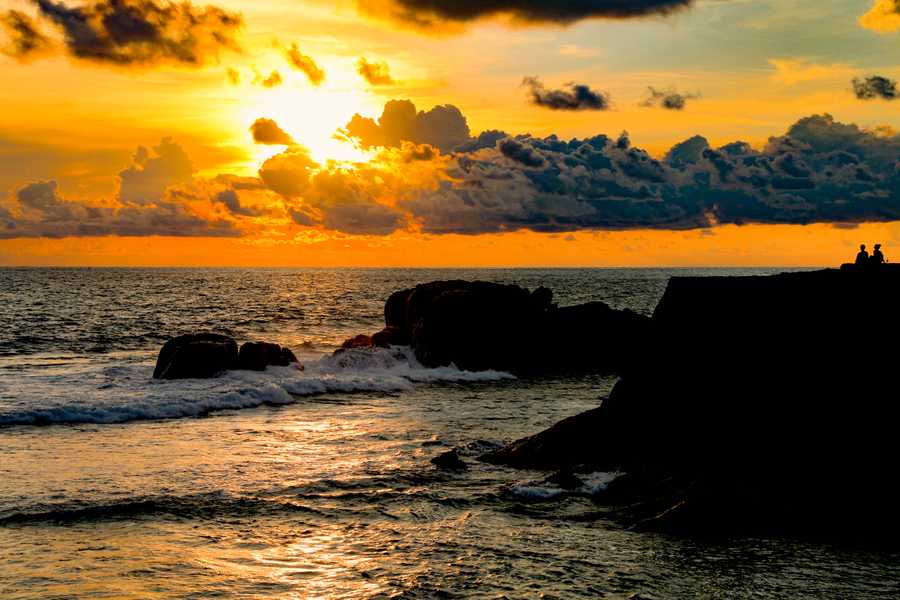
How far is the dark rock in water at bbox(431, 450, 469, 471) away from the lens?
22.0m

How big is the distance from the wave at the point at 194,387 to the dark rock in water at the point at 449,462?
41.0 feet

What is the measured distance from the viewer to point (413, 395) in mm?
37031

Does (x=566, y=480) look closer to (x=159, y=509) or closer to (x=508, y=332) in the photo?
(x=159, y=509)

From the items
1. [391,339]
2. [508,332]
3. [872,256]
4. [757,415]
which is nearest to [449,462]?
[757,415]

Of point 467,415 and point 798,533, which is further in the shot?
point 467,415

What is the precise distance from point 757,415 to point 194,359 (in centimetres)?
2791

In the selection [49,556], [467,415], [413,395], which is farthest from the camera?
[413,395]

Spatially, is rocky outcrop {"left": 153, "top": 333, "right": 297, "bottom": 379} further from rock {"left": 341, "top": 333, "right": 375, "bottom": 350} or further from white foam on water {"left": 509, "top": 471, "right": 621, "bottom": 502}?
white foam on water {"left": 509, "top": 471, "right": 621, "bottom": 502}

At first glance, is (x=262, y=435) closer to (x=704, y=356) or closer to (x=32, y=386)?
(x=704, y=356)

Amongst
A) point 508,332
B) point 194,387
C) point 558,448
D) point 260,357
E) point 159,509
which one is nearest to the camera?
point 159,509

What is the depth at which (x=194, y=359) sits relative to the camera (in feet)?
129

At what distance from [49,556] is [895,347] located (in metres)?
17.1

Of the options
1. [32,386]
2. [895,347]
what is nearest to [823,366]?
[895,347]

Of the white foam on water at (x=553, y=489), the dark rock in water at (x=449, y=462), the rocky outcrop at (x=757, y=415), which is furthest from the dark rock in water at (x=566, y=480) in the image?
the dark rock in water at (x=449, y=462)
